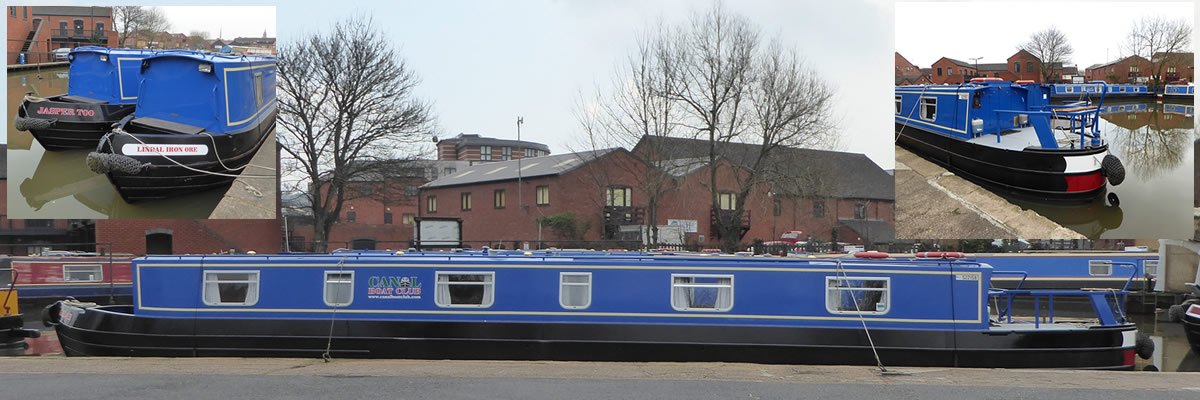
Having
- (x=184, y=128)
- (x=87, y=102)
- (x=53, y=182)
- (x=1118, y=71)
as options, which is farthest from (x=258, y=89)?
(x=1118, y=71)

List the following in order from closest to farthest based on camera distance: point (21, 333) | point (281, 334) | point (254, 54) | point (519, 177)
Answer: point (281, 334) → point (21, 333) → point (254, 54) → point (519, 177)

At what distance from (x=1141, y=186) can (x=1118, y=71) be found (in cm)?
262

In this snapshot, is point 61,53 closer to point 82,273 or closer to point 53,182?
point 53,182

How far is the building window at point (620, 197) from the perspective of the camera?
36.5m

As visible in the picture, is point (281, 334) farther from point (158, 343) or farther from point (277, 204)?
point (277, 204)

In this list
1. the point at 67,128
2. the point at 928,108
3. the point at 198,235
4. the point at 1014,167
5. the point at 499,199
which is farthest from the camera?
the point at 499,199

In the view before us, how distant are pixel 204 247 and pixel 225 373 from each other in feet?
70.5

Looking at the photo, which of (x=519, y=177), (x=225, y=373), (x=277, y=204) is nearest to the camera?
(x=225, y=373)

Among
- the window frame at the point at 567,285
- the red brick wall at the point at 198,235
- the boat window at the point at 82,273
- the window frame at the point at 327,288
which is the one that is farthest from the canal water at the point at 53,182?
the window frame at the point at 567,285

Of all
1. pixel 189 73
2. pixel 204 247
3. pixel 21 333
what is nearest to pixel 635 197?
pixel 204 247

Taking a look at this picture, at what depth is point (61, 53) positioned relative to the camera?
21344 millimetres

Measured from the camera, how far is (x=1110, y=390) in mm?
9531

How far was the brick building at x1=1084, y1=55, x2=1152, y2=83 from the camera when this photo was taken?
20.8 meters

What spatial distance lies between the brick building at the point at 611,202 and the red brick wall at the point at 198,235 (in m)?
8.78
